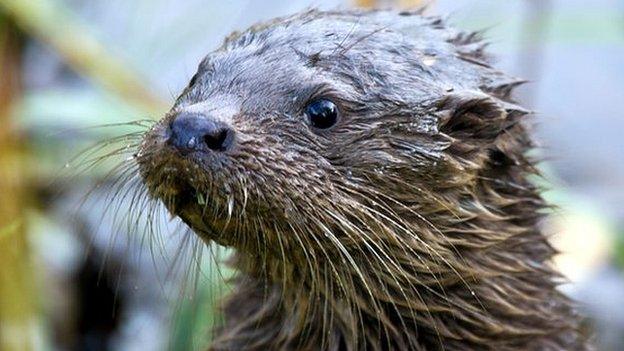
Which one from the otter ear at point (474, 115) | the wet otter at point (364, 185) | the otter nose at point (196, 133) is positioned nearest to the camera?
the otter nose at point (196, 133)

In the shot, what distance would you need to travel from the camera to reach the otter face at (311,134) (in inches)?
116

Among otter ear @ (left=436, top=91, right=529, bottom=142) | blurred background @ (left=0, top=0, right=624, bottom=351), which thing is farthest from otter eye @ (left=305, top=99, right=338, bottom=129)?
blurred background @ (left=0, top=0, right=624, bottom=351)

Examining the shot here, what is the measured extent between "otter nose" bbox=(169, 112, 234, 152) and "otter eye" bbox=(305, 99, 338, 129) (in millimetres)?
229

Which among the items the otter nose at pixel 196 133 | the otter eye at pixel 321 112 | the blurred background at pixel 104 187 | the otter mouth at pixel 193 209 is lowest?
the otter mouth at pixel 193 209

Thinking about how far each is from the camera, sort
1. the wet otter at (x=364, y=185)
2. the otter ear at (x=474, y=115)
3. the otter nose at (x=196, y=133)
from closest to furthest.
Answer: the otter nose at (x=196, y=133)
the wet otter at (x=364, y=185)
the otter ear at (x=474, y=115)

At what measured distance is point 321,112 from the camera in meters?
3.09

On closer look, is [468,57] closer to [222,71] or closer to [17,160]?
[222,71]

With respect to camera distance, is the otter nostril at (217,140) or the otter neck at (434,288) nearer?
the otter nostril at (217,140)

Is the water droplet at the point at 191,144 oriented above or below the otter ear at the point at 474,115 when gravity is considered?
below

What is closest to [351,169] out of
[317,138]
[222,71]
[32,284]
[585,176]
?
[317,138]

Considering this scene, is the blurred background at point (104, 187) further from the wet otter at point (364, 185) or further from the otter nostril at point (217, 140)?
the otter nostril at point (217, 140)

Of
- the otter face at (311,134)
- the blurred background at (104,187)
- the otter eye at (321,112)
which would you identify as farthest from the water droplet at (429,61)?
the blurred background at (104,187)

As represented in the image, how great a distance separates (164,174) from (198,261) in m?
0.40

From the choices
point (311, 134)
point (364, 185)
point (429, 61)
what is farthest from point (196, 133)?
point (429, 61)
